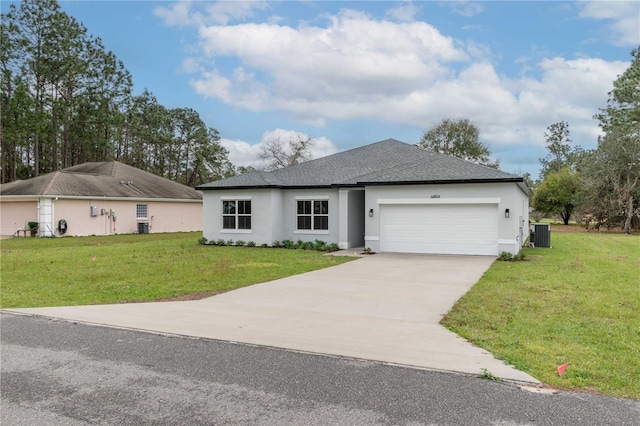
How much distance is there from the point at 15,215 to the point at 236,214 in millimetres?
16933

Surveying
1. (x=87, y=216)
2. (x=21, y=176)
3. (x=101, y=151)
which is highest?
(x=101, y=151)

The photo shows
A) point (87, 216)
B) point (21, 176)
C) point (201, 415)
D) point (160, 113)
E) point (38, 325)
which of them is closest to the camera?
point (201, 415)

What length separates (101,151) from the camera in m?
43.8

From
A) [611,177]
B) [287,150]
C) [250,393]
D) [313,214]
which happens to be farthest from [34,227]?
[611,177]

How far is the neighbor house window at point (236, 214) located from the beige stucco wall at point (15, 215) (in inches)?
560

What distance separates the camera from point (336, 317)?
680 cm

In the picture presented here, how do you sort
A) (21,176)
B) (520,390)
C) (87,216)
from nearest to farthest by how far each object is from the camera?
(520,390)
(87,216)
(21,176)

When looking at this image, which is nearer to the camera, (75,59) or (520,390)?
(520,390)

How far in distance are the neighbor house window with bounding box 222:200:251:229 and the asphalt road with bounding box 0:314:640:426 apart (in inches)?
555

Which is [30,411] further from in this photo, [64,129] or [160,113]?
[160,113]

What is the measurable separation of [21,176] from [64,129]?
6.57 m

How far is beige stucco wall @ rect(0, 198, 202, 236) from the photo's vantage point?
86.9ft

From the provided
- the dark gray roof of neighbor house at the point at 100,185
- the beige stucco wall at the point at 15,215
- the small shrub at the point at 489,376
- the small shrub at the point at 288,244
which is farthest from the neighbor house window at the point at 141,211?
the small shrub at the point at 489,376

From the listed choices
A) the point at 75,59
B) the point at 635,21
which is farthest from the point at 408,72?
the point at 75,59
